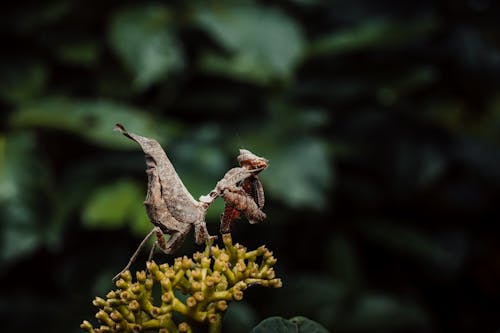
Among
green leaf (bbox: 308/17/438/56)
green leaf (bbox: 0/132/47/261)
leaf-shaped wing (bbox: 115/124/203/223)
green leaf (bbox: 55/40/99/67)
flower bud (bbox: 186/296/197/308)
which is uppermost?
green leaf (bbox: 308/17/438/56)

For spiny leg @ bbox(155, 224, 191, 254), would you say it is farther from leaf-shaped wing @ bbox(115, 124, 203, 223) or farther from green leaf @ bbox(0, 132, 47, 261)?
green leaf @ bbox(0, 132, 47, 261)

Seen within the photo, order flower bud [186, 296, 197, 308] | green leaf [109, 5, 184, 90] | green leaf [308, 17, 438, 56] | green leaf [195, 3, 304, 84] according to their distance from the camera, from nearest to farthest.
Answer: flower bud [186, 296, 197, 308], green leaf [109, 5, 184, 90], green leaf [195, 3, 304, 84], green leaf [308, 17, 438, 56]

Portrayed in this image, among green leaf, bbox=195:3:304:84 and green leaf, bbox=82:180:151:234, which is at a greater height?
green leaf, bbox=195:3:304:84

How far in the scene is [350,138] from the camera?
2.83 meters

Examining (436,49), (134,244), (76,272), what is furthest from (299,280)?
(436,49)

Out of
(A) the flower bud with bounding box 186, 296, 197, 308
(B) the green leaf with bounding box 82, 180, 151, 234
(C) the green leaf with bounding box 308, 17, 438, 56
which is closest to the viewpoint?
(A) the flower bud with bounding box 186, 296, 197, 308

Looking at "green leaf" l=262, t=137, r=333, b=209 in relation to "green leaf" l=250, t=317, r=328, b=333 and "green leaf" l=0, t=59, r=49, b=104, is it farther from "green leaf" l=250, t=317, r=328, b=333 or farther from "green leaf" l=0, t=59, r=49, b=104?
"green leaf" l=250, t=317, r=328, b=333

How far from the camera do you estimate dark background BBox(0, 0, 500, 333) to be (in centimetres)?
230

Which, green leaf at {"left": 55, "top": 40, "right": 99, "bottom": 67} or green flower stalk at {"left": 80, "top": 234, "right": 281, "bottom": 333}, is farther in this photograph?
green leaf at {"left": 55, "top": 40, "right": 99, "bottom": 67}

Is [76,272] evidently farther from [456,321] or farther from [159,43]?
[456,321]

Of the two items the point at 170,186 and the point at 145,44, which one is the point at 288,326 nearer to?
the point at 170,186

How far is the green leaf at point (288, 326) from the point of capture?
2.98 ft

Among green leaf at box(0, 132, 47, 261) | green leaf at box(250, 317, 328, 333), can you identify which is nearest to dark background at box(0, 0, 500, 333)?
green leaf at box(0, 132, 47, 261)

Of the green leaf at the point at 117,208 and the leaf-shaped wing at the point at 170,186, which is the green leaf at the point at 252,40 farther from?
the leaf-shaped wing at the point at 170,186
